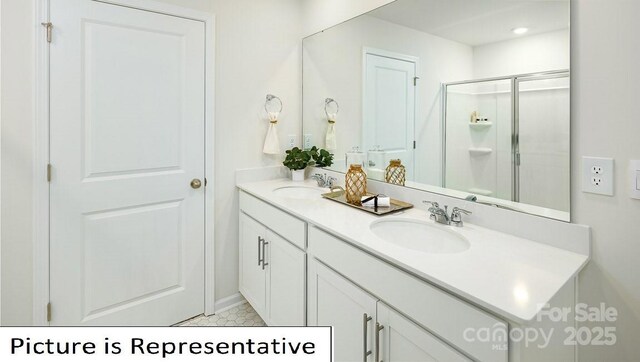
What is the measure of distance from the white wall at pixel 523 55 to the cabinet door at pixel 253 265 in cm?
137

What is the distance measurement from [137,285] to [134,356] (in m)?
0.91

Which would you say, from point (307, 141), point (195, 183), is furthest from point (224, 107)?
point (307, 141)

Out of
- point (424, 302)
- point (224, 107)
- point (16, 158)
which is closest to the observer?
point (424, 302)

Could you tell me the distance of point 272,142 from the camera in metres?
2.29

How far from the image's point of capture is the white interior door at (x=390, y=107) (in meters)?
1.69

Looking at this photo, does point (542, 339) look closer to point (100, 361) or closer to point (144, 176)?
point (100, 361)

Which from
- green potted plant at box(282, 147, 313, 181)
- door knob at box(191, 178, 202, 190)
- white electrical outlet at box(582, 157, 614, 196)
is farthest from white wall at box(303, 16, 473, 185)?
door knob at box(191, 178, 202, 190)

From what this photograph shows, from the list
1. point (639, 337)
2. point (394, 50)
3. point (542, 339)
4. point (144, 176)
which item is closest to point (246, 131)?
point (144, 176)

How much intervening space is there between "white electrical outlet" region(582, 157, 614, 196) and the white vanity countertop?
22 centimetres

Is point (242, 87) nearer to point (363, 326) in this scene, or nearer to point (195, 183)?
point (195, 183)

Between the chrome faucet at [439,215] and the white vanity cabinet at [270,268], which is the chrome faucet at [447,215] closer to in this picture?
the chrome faucet at [439,215]

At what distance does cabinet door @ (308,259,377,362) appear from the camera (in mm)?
1150

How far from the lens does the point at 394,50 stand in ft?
5.74

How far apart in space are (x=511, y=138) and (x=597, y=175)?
0.31m
